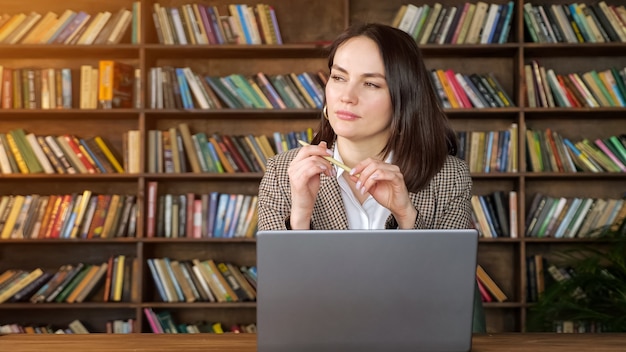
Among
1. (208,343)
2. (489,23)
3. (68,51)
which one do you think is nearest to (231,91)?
(68,51)

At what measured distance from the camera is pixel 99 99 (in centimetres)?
396

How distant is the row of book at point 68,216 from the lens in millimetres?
3930

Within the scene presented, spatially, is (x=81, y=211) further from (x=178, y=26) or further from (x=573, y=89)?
(x=573, y=89)

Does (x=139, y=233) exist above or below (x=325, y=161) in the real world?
below

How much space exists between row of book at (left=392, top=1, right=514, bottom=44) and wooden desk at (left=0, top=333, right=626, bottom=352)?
2496mm

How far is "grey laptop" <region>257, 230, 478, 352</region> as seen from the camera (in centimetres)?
122

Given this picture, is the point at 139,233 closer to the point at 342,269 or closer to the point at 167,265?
the point at 167,265

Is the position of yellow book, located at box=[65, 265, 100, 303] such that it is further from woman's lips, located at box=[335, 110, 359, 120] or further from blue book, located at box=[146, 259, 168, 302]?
woman's lips, located at box=[335, 110, 359, 120]

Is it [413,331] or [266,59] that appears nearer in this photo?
[413,331]

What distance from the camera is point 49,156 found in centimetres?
396

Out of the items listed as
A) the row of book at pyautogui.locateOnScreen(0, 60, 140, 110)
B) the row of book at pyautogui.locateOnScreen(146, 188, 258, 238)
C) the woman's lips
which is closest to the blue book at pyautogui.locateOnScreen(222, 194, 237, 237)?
the row of book at pyautogui.locateOnScreen(146, 188, 258, 238)

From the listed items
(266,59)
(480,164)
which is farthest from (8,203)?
(480,164)

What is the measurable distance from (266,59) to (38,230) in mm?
1470

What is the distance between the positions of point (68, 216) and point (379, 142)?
2.39 m
